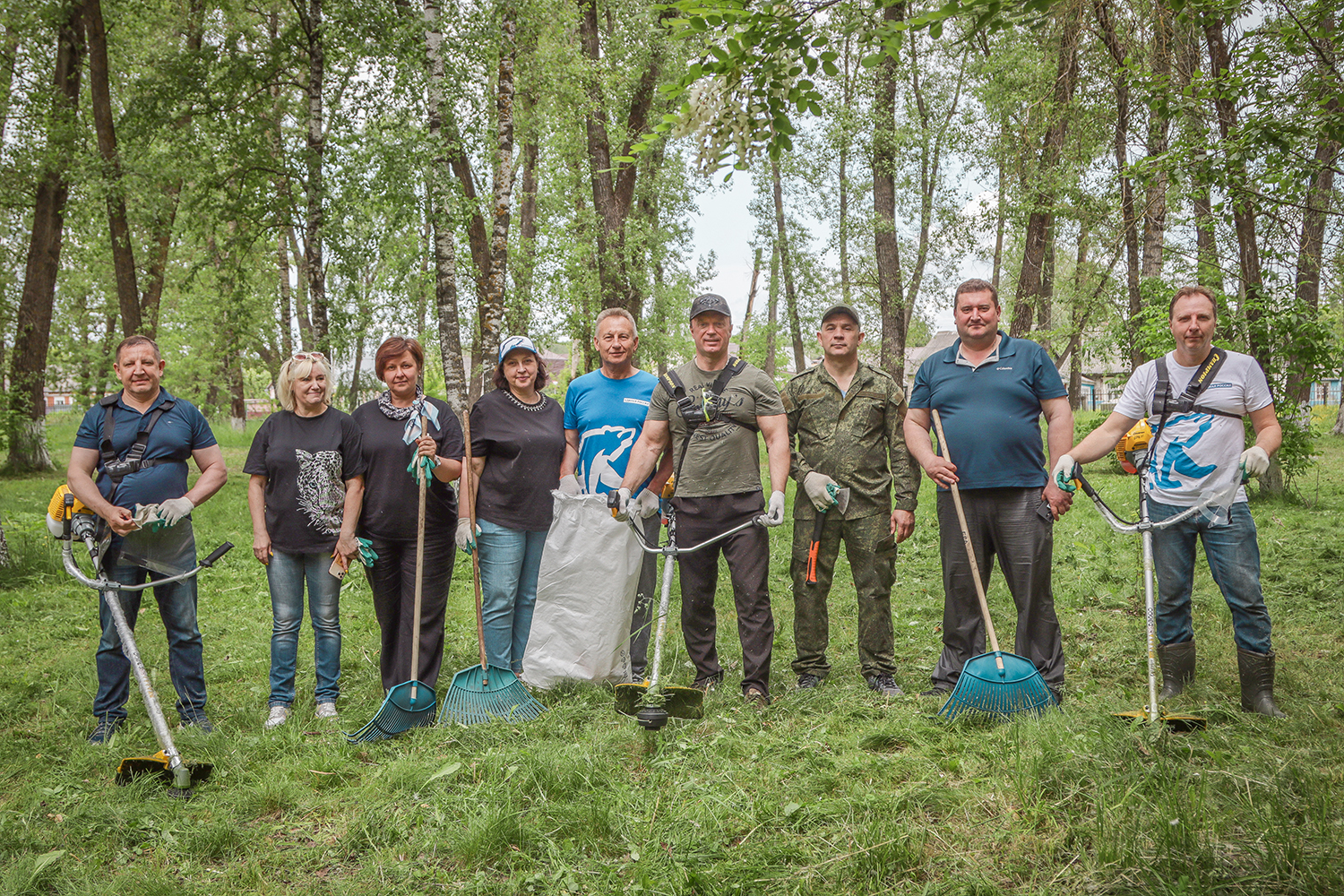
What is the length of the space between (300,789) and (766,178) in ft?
84.7

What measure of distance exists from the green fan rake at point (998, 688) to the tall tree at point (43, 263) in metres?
12.3

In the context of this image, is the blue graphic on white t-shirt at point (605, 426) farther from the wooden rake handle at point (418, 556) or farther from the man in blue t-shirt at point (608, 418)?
the wooden rake handle at point (418, 556)

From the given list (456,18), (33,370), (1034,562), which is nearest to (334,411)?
(1034,562)

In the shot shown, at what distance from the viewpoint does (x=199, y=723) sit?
4305mm

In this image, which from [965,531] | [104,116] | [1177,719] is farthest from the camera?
[104,116]

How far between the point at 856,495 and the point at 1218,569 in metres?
1.66

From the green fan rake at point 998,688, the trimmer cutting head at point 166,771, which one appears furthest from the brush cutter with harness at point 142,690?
the green fan rake at point 998,688

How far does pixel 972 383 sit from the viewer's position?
14.0 ft

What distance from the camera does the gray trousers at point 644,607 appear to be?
4.93 meters

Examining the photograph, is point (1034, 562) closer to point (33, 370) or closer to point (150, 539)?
point (150, 539)

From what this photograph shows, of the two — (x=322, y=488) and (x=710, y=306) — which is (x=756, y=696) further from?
(x=322, y=488)

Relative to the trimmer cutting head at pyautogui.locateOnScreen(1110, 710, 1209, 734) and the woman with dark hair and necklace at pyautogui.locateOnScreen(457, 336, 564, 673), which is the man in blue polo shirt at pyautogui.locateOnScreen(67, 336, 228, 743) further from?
the trimmer cutting head at pyautogui.locateOnScreen(1110, 710, 1209, 734)

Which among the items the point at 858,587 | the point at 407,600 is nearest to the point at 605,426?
the point at 407,600

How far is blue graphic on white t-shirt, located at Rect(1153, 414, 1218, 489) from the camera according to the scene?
3.91 m
